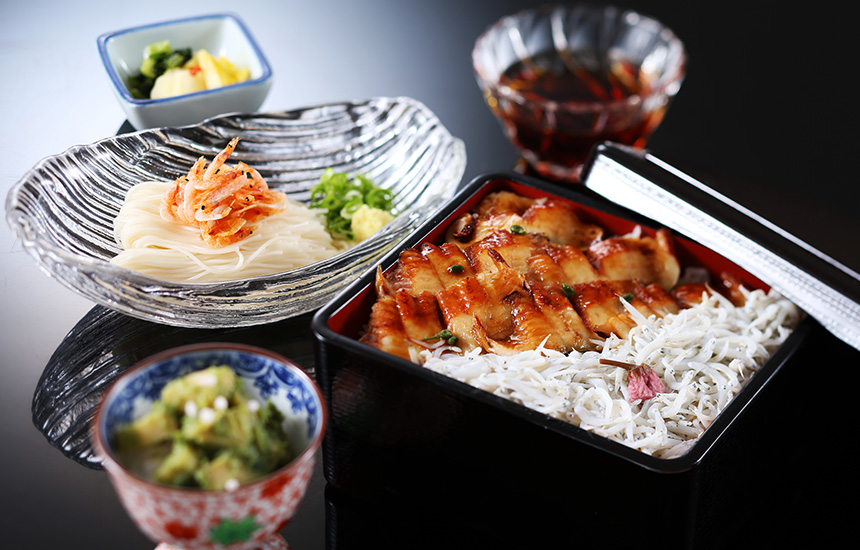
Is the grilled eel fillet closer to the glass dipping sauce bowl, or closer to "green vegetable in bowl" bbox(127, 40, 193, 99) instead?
the glass dipping sauce bowl

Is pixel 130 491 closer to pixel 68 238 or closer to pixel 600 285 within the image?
pixel 68 238

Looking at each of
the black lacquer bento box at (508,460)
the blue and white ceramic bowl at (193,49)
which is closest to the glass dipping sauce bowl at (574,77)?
the blue and white ceramic bowl at (193,49)

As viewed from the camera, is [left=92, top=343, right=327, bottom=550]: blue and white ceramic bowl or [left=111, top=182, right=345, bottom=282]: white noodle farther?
[left=111, top=182, right=345, bottom=282]: white noodle

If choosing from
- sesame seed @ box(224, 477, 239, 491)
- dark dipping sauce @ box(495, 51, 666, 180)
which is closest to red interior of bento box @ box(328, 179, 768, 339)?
dark dipping sauce @ box(495, 51, 666, 180)

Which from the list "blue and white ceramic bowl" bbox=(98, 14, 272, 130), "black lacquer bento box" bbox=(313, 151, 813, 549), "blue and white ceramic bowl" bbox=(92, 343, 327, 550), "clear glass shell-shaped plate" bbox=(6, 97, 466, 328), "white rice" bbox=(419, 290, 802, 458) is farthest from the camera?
"blue and white ceramic bowl" bbox=(98, 14, 272, 130)

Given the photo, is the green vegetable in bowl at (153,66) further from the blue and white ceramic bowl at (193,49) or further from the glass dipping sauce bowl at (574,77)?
the glass dipping sauce bowl at (574,77)

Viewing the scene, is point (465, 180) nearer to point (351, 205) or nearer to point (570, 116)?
point (570, 116)
